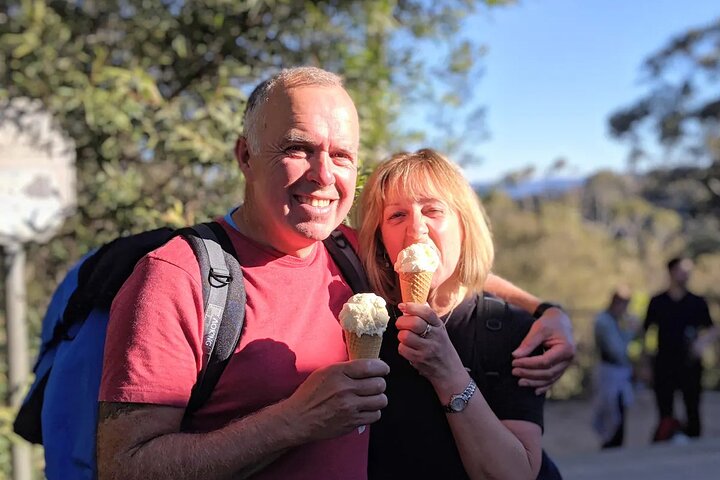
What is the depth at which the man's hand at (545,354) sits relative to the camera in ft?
6.68

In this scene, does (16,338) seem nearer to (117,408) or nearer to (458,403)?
(117,408)

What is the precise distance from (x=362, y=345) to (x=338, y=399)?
0.60 feet

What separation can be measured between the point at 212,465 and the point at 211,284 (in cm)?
A: 39

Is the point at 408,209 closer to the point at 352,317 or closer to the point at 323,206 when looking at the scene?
the point at 323,206

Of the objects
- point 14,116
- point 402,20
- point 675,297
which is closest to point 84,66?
point 14,116

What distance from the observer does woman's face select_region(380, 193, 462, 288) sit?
2045 mm

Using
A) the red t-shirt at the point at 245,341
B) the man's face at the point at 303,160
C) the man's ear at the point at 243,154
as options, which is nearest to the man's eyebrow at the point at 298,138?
the man's face at the point at 303,160

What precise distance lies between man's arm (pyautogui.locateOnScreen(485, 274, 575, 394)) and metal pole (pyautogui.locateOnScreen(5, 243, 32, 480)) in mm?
2609

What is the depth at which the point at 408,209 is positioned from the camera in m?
2.08

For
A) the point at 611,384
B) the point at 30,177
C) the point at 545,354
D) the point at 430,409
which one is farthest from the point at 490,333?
the point at 611,384

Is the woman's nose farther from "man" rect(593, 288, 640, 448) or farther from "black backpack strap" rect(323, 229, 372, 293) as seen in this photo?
"man" rect(593, 288, 640, 448)

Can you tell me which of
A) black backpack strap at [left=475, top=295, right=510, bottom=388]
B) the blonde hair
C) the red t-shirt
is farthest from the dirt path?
the red t-shirt

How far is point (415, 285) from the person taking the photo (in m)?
1.88

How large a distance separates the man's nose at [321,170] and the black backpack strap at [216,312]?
11.0 inches
